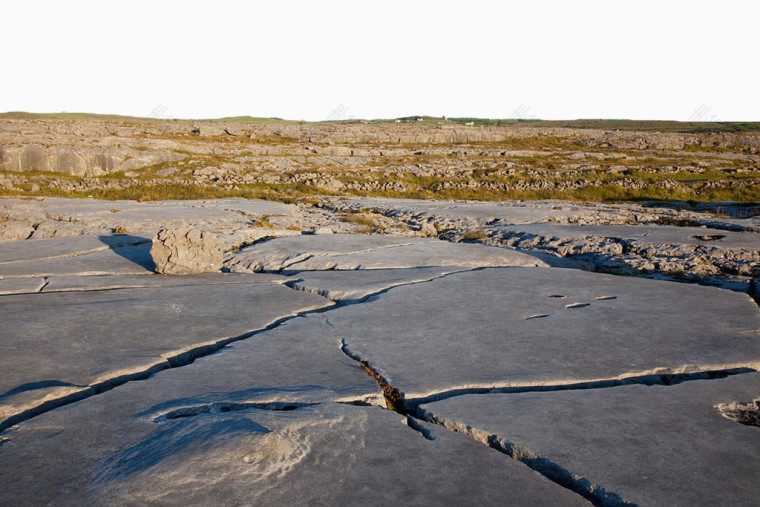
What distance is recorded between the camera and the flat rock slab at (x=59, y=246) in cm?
645

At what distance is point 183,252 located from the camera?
19.1ft

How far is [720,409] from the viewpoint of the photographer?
8.15 feet

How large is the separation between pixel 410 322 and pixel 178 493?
2.41 m

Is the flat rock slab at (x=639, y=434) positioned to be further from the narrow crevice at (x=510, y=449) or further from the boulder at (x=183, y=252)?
the boulder at (x=183, y=252)

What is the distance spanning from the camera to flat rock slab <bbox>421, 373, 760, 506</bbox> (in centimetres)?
184

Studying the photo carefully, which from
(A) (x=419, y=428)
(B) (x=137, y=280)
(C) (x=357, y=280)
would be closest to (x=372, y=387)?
(A) (x=419, y=428)

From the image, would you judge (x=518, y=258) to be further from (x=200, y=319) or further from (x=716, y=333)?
(x=200, y=319)

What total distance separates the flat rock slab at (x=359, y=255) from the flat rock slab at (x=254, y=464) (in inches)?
163

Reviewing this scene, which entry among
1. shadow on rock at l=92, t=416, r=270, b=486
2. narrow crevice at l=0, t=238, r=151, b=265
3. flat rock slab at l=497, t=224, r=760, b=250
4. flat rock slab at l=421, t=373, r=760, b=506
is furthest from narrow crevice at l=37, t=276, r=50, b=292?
flat rock slab at l=497, t=224, r=760, b=250

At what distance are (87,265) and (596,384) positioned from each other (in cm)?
571

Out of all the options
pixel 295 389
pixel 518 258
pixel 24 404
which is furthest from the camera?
pixel 518 258

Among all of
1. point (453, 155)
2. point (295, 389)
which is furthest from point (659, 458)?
point (453, 155)

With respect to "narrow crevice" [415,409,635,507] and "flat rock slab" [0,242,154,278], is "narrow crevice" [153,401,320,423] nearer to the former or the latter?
"narrow crevice" [415,409,635,507]

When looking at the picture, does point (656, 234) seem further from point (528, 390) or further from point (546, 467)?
point (546, 467)
